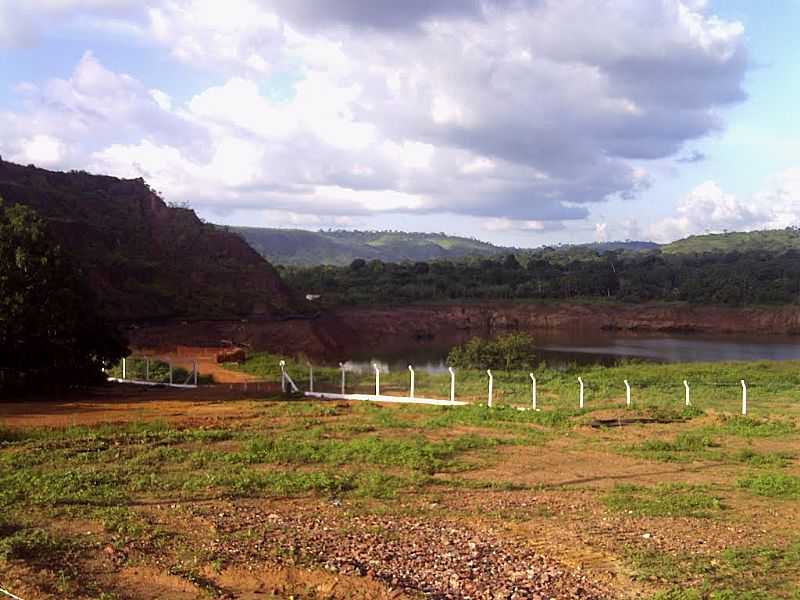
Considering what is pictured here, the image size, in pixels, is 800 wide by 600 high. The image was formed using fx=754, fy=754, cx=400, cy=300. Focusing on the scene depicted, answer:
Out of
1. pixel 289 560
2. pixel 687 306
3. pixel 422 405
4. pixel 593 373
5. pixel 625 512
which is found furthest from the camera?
pixel 687 306

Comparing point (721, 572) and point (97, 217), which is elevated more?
point (97, 217)

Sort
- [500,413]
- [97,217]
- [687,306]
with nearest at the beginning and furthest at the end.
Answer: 1. [500,413]
2. [97,217]
3. [687,306]

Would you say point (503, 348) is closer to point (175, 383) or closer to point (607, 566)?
point (175, 383)

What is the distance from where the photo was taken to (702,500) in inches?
415

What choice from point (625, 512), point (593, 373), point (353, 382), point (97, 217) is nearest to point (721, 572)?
point (625, 512)

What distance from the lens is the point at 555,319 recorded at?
81188 millimetres

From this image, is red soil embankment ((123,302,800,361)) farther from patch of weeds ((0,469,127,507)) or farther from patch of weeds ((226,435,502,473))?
patch of weeds ((0,469,127,507))

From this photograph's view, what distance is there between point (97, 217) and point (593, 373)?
44636mm

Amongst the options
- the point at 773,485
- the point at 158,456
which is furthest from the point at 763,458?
the point at 158,456

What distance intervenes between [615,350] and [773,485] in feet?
145

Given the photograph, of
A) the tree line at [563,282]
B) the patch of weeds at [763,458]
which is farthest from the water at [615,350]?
the patch of weeds at [763,458]

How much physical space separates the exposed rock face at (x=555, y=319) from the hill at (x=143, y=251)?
10.8m

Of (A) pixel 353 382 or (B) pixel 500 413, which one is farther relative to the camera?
(A) pixel 353 382

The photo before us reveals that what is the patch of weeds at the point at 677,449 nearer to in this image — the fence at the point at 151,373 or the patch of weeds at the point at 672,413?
the patch of weeds at the point at 672,413
